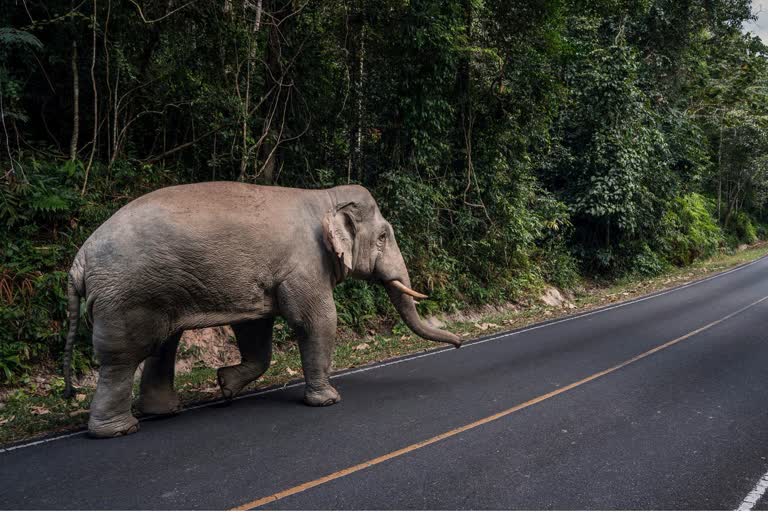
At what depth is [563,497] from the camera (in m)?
3.89

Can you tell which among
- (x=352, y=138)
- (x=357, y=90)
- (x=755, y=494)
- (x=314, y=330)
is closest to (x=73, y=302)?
(x=314, y=330)

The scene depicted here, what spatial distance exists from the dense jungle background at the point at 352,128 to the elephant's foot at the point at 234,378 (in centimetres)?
248

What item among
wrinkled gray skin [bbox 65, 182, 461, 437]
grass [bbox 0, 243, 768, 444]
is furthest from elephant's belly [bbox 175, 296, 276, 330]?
grass [bbox 0, 243, 768, 444]

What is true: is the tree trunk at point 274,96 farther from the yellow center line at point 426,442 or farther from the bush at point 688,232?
the bush at point 688,232

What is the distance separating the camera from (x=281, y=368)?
25.4 feet

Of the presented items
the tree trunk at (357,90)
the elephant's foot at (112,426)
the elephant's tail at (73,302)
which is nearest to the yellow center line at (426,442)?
the elephant's foot at (112,426)

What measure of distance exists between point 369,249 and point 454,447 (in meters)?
2.41

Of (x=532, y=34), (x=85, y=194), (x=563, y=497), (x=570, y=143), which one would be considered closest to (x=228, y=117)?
(x=85, y=194)

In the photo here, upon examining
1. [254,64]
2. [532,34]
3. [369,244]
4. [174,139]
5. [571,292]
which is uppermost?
[532,34]

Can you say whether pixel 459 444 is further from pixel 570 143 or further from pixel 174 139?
pixel 570 143

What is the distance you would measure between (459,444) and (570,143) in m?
16.2

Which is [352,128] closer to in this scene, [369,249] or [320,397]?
[369,249]

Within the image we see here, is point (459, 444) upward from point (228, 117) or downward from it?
downward

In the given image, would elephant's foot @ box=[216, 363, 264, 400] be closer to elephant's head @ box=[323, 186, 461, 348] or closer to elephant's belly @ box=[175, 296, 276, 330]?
elephant's belly @ box=[175, 296, 276, 330]
